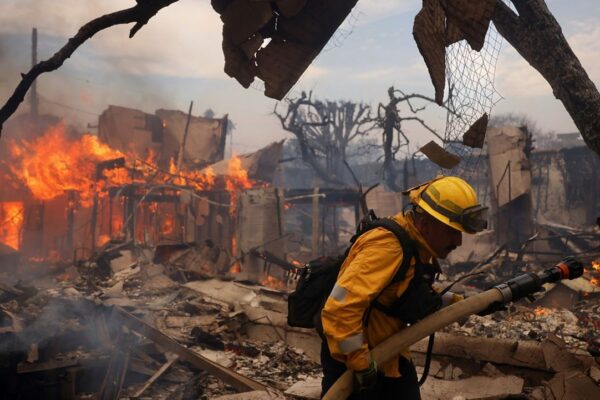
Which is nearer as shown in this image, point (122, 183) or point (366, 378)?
point (366, 378)

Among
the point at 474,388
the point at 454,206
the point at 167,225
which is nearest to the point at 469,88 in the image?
the point at 454,206

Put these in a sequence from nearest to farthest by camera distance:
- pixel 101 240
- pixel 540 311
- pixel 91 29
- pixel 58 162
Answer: pixel 91 29 < pixel 540 311 < pixel 58 162 < pixel 101 240

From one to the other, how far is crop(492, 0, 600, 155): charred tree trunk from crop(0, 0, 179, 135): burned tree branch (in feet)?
9.31

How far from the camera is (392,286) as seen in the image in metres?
2.90

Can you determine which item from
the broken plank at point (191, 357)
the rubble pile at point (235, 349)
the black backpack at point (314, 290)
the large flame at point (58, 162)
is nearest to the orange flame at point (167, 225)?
the large flame at point (58, 162)

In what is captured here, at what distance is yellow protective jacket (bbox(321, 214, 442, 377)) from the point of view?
2.67m

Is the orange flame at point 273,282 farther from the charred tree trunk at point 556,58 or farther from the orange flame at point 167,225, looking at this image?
the orange flame at point 167,225

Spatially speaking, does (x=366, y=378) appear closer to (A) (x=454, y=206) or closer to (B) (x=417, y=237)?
(B) (x=417, y=237)

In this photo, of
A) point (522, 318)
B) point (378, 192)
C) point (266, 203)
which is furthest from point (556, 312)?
point (378, 192)

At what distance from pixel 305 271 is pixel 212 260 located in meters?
10.8

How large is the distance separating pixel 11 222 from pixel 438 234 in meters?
26.7

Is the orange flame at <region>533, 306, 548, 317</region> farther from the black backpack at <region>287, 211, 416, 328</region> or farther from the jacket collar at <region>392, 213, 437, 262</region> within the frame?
the black backpack at <region>287, 211, 416, 328</region>

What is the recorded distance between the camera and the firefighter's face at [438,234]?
9.84 ft

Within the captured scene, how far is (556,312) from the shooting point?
9.34 m
